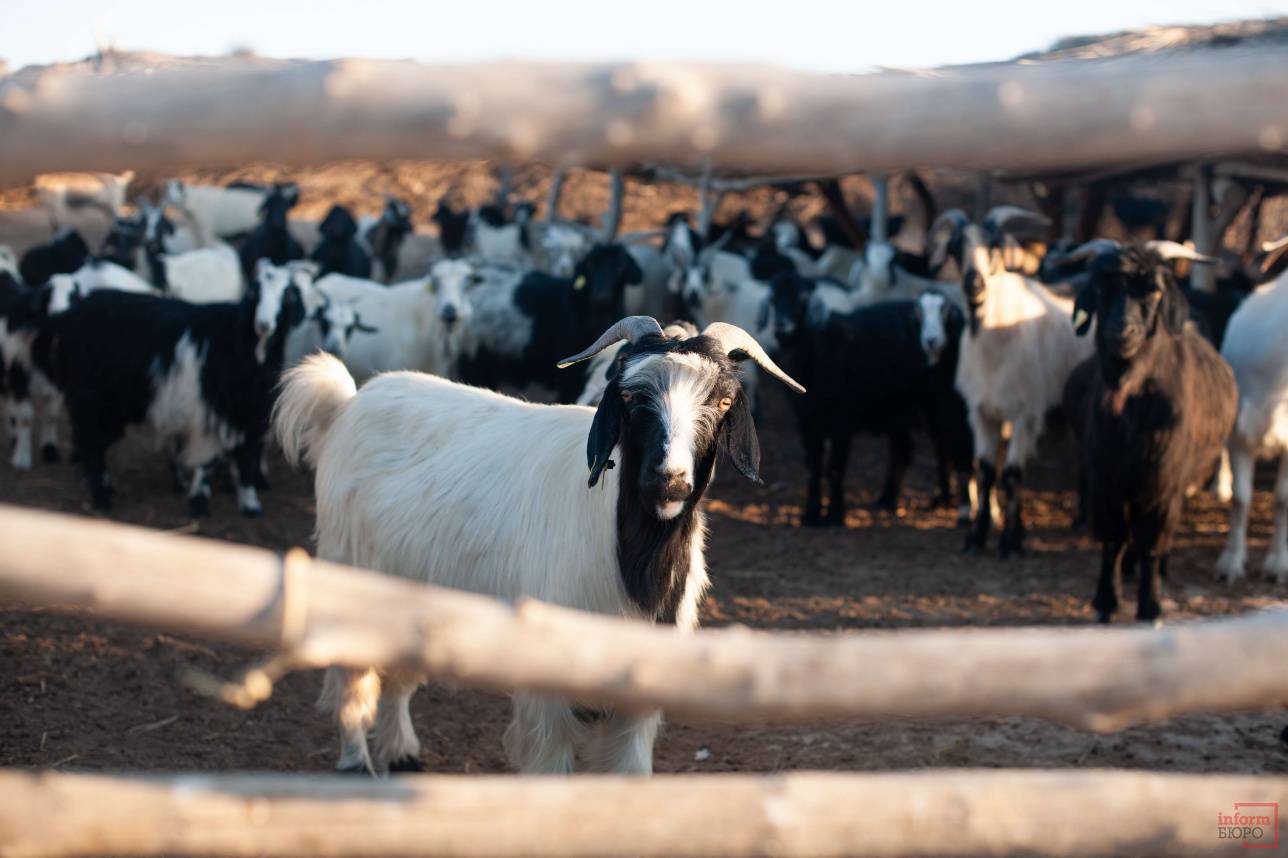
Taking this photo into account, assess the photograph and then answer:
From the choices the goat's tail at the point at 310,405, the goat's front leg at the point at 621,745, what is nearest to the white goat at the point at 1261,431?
the goat's front leg at the point at 621,745

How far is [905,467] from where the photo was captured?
11.5 metres

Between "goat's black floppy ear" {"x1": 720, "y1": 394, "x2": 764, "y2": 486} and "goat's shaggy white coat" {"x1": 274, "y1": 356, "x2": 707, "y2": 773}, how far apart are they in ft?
1.14

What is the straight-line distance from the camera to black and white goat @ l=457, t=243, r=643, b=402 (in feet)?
41.0

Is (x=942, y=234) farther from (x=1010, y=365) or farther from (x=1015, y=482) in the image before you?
(x=1015, y=482)

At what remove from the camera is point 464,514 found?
5203mm

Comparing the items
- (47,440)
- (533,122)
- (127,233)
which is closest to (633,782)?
(533,122)

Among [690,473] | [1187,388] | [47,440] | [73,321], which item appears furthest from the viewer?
[47,440]

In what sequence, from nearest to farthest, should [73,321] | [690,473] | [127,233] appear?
[690,473] → [73,321] → [127,233]

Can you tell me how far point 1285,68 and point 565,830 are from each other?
207cm

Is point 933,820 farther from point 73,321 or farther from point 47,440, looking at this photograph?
point 47,440

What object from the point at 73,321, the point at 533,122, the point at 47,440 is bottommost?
the point at 47,440

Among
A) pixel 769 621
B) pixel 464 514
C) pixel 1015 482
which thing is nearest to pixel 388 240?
pixel 1015 482

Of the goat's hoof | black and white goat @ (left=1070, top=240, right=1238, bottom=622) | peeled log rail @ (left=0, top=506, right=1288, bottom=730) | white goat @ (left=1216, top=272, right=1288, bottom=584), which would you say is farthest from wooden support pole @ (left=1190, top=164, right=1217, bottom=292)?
peeled log rail @ (left=0, top=506, right=1288, bottom=730)

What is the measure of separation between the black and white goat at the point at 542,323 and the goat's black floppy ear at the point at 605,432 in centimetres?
785
